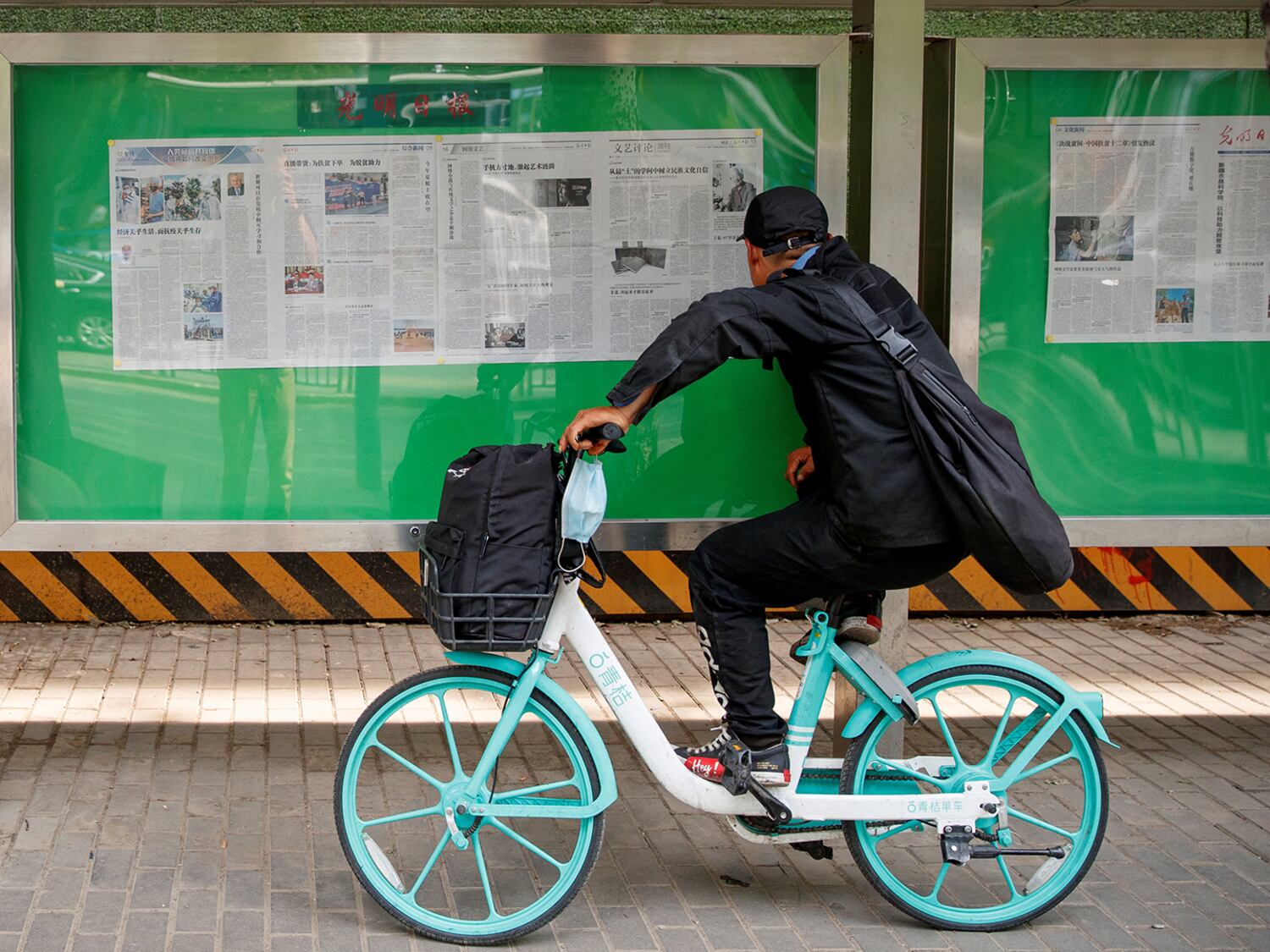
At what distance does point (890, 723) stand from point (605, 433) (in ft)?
3.33

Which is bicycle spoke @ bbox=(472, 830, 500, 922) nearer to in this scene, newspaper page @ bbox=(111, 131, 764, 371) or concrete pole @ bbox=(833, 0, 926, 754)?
concrete pole @ bbox=(833, 0, 926, 754)

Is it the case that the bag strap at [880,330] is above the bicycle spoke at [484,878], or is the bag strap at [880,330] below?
above

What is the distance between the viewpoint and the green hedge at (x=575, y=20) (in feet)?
23.6

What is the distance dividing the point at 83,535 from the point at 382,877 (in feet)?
5.72

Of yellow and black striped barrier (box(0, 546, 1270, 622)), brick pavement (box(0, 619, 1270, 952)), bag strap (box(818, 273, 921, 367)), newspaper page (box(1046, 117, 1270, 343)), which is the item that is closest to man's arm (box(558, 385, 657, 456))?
bag strap (box(818, 273, 921, 367))

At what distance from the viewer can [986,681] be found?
385 cm

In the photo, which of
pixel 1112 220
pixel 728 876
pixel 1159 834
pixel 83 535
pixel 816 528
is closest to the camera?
pixel 816 528

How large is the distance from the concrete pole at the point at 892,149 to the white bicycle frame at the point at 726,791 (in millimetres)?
680

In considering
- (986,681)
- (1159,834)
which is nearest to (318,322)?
(986,681)

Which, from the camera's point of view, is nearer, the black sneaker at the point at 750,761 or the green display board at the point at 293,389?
the black sneaker at the point at 750,761

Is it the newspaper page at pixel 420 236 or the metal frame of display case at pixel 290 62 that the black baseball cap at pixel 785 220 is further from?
the newspaper page at pixel 420 236

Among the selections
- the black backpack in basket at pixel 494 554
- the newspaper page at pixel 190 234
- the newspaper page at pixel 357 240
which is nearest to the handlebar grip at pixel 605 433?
the black backpack in basket at pixel 494 554

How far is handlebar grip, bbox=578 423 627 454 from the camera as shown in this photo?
11.4 ft

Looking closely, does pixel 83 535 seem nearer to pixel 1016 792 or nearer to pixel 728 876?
pixel 728 876
